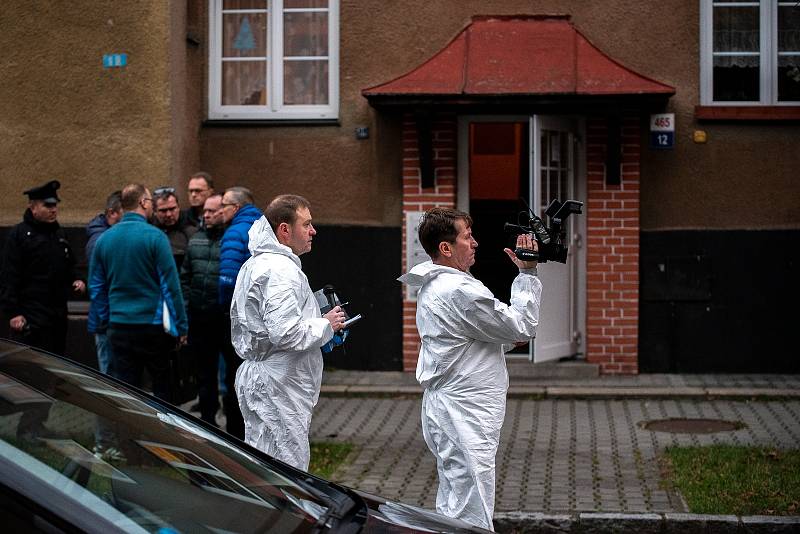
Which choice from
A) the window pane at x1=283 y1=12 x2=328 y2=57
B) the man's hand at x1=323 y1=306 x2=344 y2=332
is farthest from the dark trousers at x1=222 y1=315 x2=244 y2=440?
the window pane at x1=283 y1=12 x2=328 y2=57

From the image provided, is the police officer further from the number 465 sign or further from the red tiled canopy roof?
the number 465 sign

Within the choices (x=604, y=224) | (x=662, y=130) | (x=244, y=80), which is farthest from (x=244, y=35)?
(x=662, y=130)

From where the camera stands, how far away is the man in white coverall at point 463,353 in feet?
18.2

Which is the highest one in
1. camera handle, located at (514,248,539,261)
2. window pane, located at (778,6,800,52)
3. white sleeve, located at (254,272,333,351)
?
window pane, located at (778,6,800,52)

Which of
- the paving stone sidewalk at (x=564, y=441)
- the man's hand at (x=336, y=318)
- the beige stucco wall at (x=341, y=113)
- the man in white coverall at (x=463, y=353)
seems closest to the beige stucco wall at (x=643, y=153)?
the beige stucco wall at (x=341, y=113)

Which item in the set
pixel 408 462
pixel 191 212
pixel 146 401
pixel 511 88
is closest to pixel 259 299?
pixel 146 401

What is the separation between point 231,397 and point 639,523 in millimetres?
3183

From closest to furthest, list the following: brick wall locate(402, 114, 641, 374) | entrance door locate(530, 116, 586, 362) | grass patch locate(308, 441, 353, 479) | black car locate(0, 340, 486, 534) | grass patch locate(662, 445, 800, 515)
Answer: black car locate(0, 340, 486, 534), grass patch locate(662, 445, 800, 515), grass patch locate(308, 441, 353, 479), entrance door locate(530, 116, 586, 362), brick wall locate(402, 114, 641, 374)

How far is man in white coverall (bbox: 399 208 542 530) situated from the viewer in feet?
18.2

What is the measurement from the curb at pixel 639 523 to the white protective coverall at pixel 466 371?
162 centimetres

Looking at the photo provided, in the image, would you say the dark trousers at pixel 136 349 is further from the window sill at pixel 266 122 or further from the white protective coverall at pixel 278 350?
the window sill at pixel 266 122

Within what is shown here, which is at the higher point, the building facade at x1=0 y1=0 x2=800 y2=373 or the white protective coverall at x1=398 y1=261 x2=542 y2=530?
the building facade at x1=0 y1=0 x2=800 y2=373

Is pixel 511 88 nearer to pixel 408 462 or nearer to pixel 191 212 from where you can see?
pixel 191 212

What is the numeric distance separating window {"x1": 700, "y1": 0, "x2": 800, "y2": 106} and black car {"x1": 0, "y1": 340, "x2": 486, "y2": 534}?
9.47m
